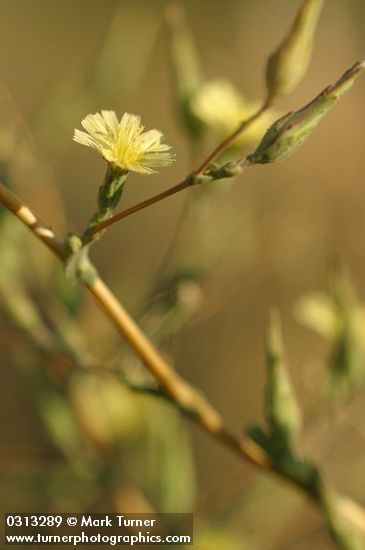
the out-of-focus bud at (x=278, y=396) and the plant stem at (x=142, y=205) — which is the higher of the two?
the plant stem at (x=142, y=205)

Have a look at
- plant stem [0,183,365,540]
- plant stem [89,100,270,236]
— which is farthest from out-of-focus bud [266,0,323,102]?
plant stem [0,183,365,540]

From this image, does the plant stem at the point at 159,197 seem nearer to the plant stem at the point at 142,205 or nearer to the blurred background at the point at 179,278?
the plant stem at the point at 142,205

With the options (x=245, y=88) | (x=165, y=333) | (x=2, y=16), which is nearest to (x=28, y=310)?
(x=165, y=333)

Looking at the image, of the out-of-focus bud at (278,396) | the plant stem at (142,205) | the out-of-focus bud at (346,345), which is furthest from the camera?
the out-of-focus bud at (346,345)

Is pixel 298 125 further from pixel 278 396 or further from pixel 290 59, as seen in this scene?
pixel 278 396

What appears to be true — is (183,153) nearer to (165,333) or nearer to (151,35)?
(151,35)

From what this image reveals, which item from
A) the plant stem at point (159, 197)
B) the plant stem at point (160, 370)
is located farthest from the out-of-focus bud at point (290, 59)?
the plant stem at point (160, 370)

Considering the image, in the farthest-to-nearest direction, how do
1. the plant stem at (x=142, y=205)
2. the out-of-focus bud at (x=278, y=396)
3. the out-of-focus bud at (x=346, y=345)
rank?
1. the out-of-focus bud at (x=346, y=345)
2. the out-of-focus bud at (x=278, y=396)
3. the plant stem at (x=142, y=205)
